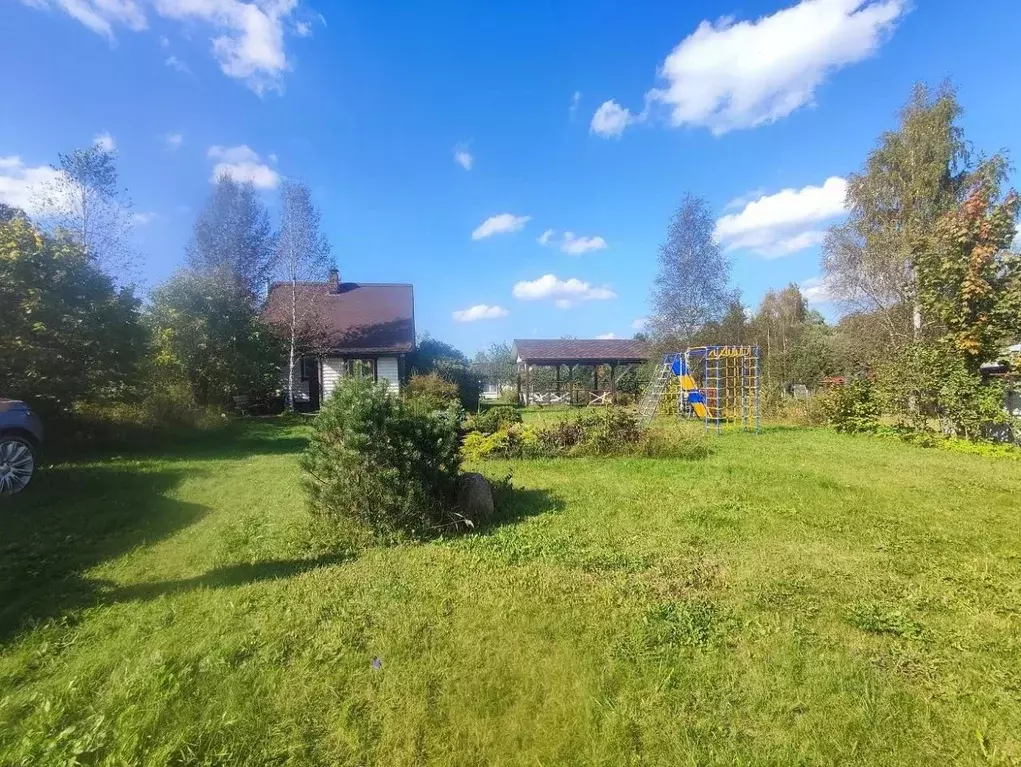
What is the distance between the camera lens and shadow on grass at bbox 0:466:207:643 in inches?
158

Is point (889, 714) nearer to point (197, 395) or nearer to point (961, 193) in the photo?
point (197, 395)

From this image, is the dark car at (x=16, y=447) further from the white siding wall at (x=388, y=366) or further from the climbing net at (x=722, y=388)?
the white siding wall at (x=388, y=366)

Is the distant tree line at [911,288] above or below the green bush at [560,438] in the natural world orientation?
above

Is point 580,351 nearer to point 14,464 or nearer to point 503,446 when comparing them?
point 503,446

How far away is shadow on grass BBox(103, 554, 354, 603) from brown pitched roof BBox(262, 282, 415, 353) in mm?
19197

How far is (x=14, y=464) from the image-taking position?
646 centimetres

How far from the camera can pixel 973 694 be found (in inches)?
109

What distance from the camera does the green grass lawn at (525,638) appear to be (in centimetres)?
247

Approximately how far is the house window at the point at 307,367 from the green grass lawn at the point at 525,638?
1781 cm

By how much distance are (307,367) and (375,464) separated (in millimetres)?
20203

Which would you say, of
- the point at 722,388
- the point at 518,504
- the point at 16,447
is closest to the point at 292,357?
the point at 16,447

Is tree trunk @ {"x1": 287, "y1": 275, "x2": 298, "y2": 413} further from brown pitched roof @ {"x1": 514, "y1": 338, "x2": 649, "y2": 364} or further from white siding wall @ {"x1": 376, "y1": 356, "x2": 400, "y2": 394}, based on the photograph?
brown pitched roof @ {"x1": 514, "y1": 338, "x2": 649, "y2": 364}

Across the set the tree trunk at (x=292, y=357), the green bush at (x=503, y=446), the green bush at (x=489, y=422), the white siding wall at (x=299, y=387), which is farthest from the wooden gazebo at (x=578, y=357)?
the green bush at (x=503, y=446)

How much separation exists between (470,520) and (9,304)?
30.0ft
